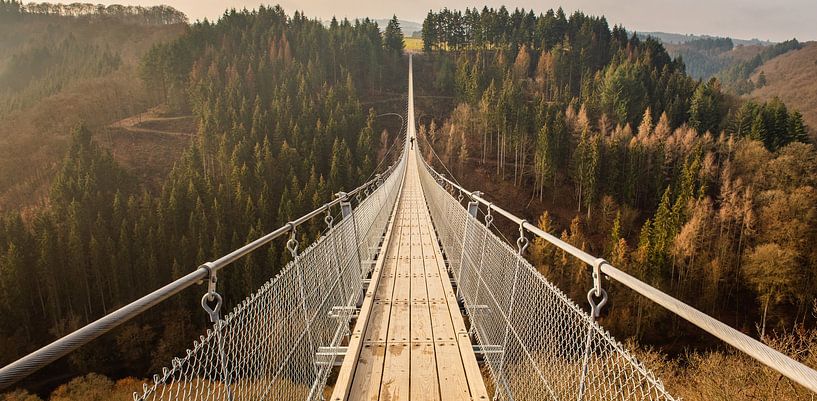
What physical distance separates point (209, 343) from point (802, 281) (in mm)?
38929

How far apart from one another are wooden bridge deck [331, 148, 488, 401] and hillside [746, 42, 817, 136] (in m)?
67.9

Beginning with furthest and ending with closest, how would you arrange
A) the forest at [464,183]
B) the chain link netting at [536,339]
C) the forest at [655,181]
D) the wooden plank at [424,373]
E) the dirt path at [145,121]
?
the dirt path at [145,121] < the forest at [464,183] < the forest at [655,181] < the wooden plank at [424,373] < the chain link netting at [536,339]

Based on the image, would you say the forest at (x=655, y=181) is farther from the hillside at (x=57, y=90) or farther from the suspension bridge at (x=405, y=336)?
the hillside at (x=57, y=90)

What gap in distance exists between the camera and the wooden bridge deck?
292 centimetres

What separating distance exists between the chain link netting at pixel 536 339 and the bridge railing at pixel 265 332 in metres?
1.30

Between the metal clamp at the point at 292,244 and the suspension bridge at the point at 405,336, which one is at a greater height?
the metal clamp at the point at 292,244

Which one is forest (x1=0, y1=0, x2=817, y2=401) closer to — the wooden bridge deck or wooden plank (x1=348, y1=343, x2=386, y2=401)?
the wooden bridge deck

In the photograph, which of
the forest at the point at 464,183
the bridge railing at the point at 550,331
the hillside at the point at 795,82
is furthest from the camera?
the hillside at the point at 795,82

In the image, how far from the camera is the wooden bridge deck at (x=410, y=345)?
2.92 metres

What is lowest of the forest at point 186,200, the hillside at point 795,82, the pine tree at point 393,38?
the forest at point 186,200

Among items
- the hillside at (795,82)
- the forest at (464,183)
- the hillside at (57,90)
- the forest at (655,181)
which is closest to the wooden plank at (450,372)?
Result: the forest at (655,181)

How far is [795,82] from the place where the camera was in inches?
3194

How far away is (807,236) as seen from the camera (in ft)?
98.7

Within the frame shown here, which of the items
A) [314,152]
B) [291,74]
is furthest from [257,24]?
[314,152]
